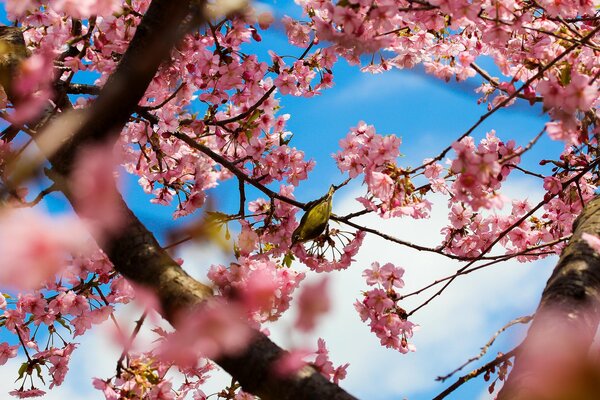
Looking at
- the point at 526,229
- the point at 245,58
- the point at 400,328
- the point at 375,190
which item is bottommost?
the point at 400,328

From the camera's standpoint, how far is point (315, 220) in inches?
132

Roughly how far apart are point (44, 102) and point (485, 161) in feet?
7.33

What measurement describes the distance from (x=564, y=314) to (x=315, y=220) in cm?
154

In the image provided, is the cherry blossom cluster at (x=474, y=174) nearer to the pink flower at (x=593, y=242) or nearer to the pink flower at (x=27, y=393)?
the pink flower at (x=593, y=242)

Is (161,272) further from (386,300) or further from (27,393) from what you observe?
(27,393)

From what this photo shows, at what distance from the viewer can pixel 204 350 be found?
1898 mm

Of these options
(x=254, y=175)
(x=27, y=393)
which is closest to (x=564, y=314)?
(x=254, y=175)

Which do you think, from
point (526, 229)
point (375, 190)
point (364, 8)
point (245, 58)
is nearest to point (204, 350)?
point (375, 190)

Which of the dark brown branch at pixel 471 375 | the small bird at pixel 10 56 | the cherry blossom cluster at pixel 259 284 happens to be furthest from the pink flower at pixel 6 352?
the dark brown branch at pixel 471 375

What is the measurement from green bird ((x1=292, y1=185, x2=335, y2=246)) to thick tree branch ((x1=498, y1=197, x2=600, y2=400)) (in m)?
1.27

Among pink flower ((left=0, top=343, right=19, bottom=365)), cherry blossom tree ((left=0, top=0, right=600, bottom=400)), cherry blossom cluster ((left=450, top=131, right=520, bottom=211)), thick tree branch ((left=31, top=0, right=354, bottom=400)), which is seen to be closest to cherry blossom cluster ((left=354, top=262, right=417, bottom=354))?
cherry blossom tree ((left=0, top=0, right=600, bottom=400))

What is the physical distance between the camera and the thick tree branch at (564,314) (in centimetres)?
178

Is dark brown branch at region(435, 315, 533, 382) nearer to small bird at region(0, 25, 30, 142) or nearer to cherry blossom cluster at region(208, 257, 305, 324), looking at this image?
cherry blossom cluster at region(208, 257, 305, 324)

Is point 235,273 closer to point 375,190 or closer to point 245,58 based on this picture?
point 375,190
